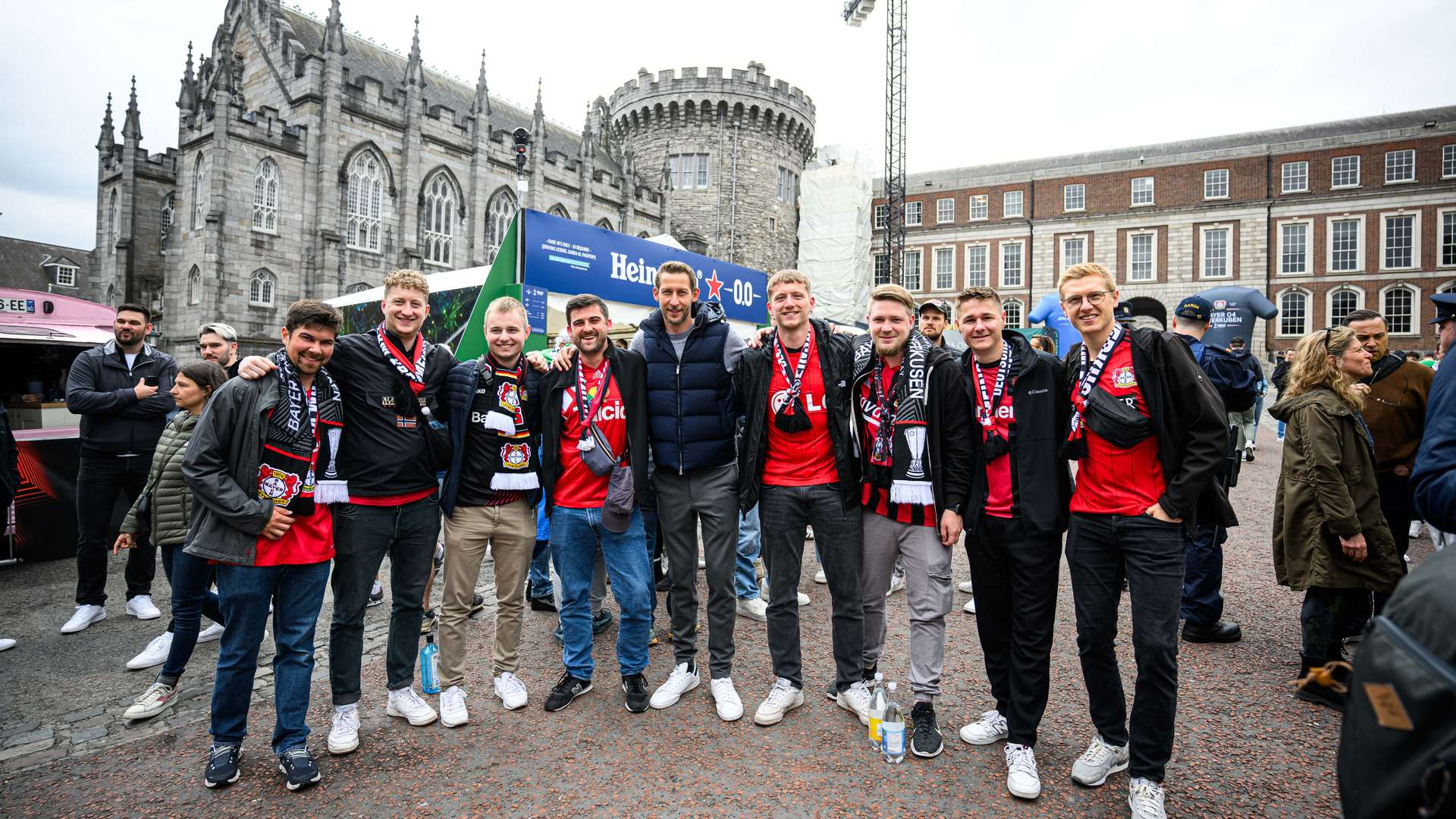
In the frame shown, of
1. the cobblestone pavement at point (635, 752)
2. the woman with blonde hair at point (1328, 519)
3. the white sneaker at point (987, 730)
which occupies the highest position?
the woman with blonde hair at point (1328, 519)

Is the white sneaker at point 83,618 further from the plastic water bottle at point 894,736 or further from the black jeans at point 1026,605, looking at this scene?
the black jeans at point 1026,605

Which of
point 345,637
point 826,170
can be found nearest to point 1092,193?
point 826,170

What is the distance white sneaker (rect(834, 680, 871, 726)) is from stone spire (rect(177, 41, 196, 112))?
32514 mm

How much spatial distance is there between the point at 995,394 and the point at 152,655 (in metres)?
5.35

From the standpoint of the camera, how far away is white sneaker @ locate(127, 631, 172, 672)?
4.34m

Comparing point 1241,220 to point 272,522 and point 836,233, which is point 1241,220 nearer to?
point 836,233

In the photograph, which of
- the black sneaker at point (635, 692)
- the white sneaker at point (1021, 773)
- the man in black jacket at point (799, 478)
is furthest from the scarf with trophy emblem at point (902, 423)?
the black sneaker at point (635, 692)

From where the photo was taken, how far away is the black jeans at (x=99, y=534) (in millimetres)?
5113

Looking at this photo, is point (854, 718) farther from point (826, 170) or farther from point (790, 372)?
point (826, 170)

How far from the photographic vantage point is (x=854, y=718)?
366 cm

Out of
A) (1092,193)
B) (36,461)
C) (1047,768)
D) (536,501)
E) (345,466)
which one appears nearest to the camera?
(1047,768)

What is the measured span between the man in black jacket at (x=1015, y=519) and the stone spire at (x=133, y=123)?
3285 cm

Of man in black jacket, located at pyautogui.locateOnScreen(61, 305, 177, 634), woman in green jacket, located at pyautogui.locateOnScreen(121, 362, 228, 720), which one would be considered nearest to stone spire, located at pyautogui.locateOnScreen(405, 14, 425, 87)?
man in black jacket, located at pyautogui.locateOnScreen(61, 305, 177, 634)

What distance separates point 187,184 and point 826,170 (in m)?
27.1
